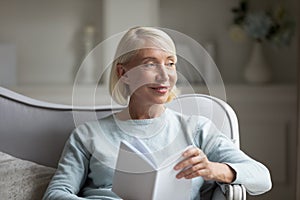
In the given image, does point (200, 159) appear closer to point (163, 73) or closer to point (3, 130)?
point (163, 73)

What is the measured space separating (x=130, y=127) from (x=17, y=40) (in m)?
2.11

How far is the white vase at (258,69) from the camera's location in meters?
3.51

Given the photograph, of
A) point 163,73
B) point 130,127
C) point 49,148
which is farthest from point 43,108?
point 163,73

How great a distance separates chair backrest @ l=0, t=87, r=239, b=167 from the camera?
213 centimetres

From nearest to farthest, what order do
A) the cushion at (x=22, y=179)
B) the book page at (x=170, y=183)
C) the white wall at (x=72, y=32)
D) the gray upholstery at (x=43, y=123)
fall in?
the book page at (x=170, y=183) → the cushion at (x=22, y=179) → the gray upholstery at (x=43, y=123) → the white wall at (x=72, y=32)

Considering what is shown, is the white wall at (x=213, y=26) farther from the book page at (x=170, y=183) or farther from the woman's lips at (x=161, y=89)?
the book page at (x=170, y=183)

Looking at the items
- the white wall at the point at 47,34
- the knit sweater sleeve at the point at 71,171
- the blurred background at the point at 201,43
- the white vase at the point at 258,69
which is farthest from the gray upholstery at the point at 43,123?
the white wall at the point at 47,34

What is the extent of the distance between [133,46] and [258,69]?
1891 mm

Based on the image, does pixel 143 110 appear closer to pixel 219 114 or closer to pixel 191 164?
pixel 191 164

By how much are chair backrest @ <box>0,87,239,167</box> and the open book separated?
49 centimetres

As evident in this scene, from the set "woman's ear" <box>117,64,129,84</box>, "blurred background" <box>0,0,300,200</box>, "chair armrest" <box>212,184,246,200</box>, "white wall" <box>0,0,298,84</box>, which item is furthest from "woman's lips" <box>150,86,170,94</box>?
"white wall" <box>0,0,298,84</box>

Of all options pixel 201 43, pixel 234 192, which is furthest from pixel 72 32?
pixel 234 192

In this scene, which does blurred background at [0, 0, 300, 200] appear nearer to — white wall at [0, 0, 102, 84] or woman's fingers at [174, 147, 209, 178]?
white wall at [0, 0, 102, 84]

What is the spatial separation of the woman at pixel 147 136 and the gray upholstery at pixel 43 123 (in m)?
0.22
